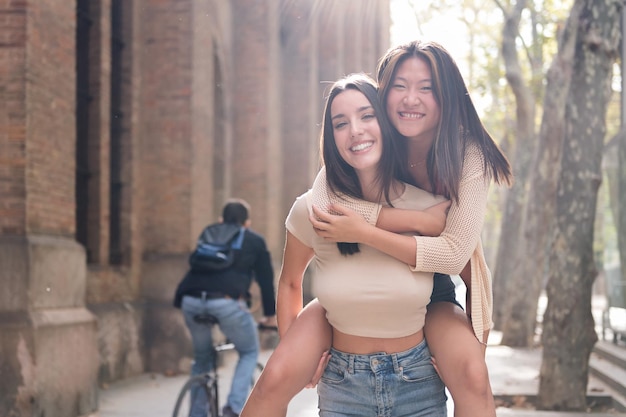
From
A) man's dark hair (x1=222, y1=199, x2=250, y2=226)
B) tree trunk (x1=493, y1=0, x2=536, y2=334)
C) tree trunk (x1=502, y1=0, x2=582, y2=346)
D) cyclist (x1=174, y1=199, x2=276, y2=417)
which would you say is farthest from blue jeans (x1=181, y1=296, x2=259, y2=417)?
tree trunk (x1=493, y1=0, x2=536, y2=334)

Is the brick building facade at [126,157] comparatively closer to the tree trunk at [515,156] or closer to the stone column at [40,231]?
the stone column at [40,231]

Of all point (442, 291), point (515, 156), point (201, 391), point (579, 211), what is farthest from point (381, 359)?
point (515, 156)

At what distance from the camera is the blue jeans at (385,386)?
3.30 meters

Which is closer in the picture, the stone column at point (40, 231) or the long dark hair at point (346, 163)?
the long dark hair at point (346, 163)

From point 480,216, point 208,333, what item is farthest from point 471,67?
point 480,216

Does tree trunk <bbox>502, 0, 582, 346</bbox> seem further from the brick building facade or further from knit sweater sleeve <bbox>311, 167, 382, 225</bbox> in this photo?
knit sweater sleeve <bbox>311, 167, 382, 225</bbox>

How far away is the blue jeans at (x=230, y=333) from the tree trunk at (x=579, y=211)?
3486mm

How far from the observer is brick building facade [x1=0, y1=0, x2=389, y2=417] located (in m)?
8.80

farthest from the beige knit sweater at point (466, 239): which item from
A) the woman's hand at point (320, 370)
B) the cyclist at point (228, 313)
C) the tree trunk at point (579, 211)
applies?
the tree trunk at point (579, 211)

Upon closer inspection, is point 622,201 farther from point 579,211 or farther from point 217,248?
point 217,248

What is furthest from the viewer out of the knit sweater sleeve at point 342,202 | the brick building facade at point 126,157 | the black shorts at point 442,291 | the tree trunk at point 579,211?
the tree trunk at point 579,211

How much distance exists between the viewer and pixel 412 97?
133 inches

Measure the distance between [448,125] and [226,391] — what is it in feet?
26.6

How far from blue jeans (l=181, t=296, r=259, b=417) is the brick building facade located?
1.96 m
